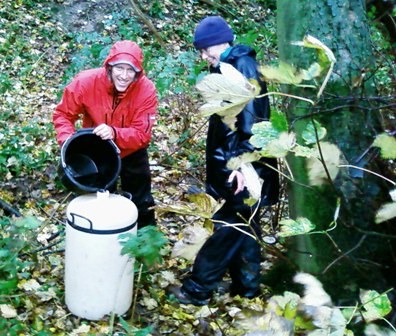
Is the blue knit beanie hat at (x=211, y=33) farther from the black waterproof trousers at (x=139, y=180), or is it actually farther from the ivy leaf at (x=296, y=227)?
the ivy leaf at (x=296, y=227)

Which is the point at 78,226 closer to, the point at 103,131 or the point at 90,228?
the point at 90,228

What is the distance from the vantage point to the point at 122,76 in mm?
4035

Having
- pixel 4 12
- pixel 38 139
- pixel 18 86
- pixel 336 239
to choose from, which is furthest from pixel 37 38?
pixel 336 239

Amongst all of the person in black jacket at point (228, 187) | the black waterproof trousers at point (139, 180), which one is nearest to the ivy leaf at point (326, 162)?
the person in black jacket at point (228, 187)

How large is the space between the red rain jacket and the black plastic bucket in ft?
0.31

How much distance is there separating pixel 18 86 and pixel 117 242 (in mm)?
5230

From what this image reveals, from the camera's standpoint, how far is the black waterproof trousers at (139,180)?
4605mm

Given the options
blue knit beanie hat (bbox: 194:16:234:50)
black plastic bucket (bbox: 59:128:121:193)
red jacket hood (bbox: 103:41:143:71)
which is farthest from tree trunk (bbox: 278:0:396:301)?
black plastic bucket (bbox: 59:128:121:193)

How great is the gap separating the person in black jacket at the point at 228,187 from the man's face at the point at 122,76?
516 mm

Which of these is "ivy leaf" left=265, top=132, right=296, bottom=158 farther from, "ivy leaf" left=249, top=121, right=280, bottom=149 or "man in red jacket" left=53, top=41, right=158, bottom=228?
"man in red jacket" left=53, top=41, right=158, bottom=228

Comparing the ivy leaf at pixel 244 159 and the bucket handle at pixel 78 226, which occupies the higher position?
the ivy leaf at pixel 244 159

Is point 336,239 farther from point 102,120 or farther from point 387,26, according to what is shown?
point 102,120

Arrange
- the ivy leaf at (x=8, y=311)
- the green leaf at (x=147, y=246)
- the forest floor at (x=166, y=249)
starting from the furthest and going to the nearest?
the forest floor at (x=166, y=249), the ivy leaf at (x=8, y=311), the green leaf at (x=147, y=246)

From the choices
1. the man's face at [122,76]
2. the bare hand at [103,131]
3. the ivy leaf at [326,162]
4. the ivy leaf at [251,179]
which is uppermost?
the ivy leaf at [326,162]
